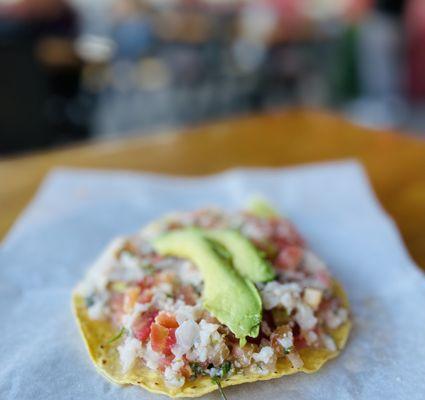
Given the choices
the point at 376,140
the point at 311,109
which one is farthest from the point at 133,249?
the point at 311,109

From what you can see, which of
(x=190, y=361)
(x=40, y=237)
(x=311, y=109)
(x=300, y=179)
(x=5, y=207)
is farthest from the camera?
(x=311, y=109)

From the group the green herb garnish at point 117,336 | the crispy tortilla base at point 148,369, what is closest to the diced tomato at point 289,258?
the crispy tortilla base at point 148,369

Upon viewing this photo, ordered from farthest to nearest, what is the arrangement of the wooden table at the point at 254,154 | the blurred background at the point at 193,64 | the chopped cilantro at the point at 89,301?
the blurred background at the point at 193,64
the wooden table at the point at 254,154
the chopped cilantro at the point at 89,301

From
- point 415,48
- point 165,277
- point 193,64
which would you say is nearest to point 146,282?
point 165,277

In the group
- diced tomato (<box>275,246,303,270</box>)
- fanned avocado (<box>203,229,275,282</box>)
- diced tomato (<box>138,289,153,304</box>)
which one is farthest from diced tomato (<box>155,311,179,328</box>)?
diced tomato (<box>275,246,303,270</box>)

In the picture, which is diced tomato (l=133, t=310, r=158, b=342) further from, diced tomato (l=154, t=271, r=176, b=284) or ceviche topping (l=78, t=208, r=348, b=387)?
diced tomato (l=154, t=271, r=176, b=284)

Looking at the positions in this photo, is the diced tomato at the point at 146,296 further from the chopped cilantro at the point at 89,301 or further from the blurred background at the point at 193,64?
the blurred background at the point at 193,64

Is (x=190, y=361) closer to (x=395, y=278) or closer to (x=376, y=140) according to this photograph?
(x=395, y=278)
